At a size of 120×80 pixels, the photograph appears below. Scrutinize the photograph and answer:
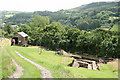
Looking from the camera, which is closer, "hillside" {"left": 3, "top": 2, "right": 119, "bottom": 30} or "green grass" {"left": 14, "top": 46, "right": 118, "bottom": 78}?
"green grass" {"left": 14, "top": 46, "right": 118, "bottom": 78}

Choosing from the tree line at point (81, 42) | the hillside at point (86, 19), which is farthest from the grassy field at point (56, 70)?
the hillside at point (86, 19)

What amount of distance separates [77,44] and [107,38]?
8074 mm

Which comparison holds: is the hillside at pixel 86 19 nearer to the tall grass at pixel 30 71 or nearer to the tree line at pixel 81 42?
the tree line at pixel 81 42

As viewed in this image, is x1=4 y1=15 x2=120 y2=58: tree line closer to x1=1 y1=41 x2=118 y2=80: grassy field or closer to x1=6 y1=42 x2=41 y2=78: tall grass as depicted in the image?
x1=1 y1=41 x2=118 y2=80: grassy field

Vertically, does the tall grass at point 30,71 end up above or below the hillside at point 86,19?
below

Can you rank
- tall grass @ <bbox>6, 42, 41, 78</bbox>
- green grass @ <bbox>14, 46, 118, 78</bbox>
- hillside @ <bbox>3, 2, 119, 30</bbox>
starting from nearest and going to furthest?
tall grass @ <bbox>6, 42, 41, 78</bbox> → green grass @ <bbox>14, 46, 118, 78</bbox> → hillside @ <bbox>3, 2, 119, 30</bbox>

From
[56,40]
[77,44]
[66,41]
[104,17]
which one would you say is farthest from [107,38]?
[104,17]

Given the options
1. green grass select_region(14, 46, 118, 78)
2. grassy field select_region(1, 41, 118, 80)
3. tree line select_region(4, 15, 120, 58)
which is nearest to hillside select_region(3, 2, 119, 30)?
tree line select_region(4, 15, 120, 58)

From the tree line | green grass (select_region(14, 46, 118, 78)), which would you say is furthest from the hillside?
green grass (select_region(14, 46, 118, 78))

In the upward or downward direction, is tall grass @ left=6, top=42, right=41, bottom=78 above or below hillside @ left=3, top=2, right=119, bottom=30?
below

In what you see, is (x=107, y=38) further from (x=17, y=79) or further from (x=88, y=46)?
(x=17, y=79)

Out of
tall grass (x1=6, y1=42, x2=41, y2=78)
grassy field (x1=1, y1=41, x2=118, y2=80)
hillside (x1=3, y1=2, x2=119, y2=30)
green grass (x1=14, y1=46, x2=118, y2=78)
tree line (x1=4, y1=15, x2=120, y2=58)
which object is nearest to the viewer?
tall grass (x1=6, y1=42, x2=41, y2=78)

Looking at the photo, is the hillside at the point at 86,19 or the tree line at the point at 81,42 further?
the hillside at the point at 86,19

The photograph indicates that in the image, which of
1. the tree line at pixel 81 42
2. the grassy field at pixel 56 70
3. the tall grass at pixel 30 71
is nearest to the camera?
the tall grass at pixel 30 71
